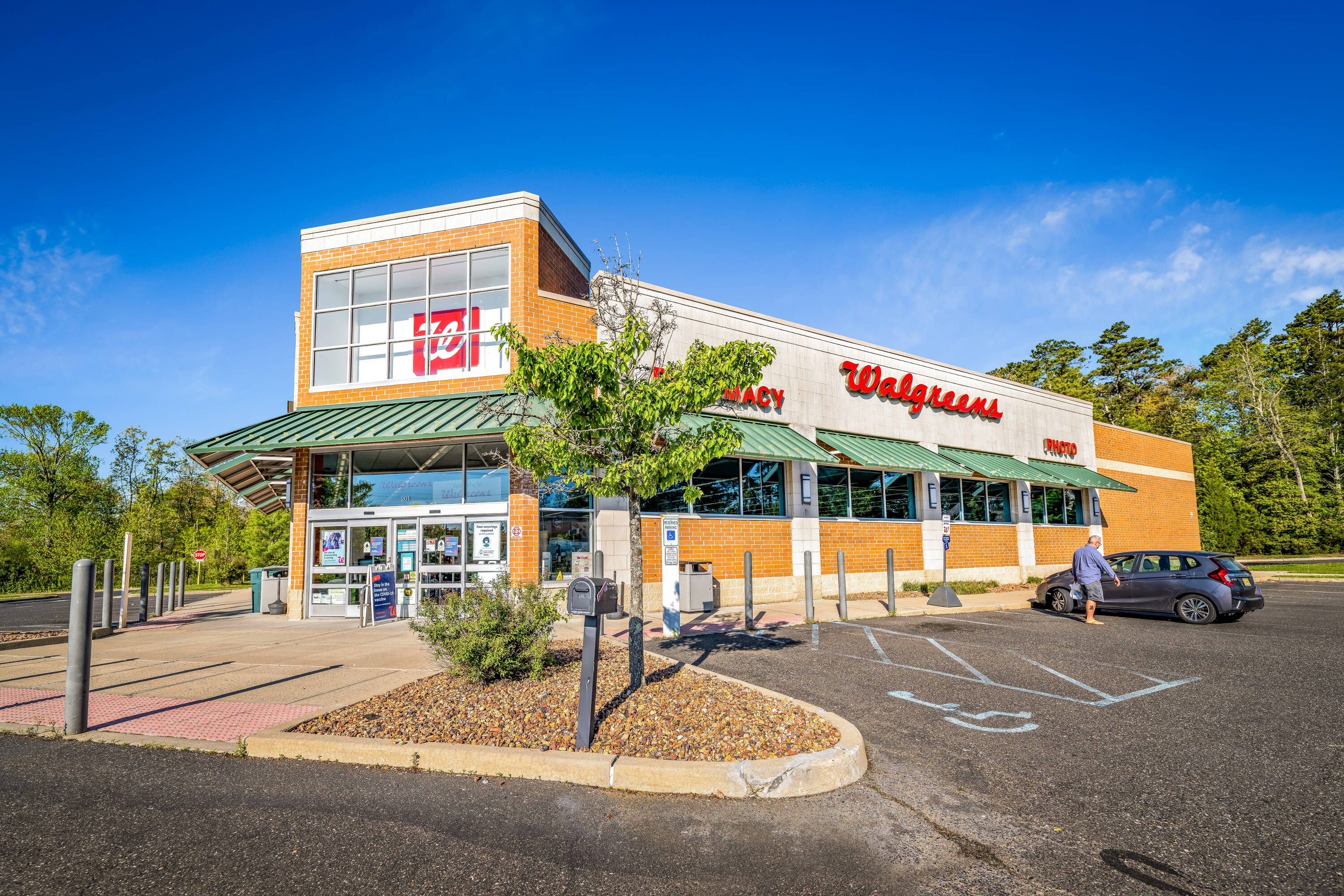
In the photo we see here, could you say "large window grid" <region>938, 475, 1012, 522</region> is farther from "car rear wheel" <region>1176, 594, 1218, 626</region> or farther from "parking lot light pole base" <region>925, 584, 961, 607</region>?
"car rear wheel" <region>1176, 594, 1218, 626</region>

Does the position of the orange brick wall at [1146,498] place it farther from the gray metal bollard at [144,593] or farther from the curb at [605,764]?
the gray metal bollard at [144,593]

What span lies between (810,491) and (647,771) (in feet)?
43.1

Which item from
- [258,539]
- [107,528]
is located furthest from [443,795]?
[258,539]

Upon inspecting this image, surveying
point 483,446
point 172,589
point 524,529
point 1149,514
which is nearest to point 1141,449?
point 1149,514

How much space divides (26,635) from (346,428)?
5.98 m

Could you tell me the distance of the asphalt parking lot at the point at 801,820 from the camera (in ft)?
10.6

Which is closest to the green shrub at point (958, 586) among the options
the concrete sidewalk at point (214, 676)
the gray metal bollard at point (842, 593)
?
the gray metal bollard at point (842, 593)

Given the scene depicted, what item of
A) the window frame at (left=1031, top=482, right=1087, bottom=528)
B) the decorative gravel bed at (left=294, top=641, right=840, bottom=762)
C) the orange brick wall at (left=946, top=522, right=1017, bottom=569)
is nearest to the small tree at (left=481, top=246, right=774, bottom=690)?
the decorative gravel bed at (left=294, top=641, right=840, bottom=762)

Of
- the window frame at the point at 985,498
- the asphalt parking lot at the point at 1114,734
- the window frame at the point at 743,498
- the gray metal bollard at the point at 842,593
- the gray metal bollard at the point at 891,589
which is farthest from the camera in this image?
the window frame at the point at 985,498

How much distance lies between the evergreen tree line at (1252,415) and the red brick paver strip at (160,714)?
150ft

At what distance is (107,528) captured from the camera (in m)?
25.8

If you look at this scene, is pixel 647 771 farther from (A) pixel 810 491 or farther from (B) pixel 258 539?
(B) pixel 258 539

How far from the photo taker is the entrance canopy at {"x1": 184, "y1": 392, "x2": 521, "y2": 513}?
12.4 m

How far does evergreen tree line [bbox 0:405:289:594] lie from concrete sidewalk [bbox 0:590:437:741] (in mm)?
15540
